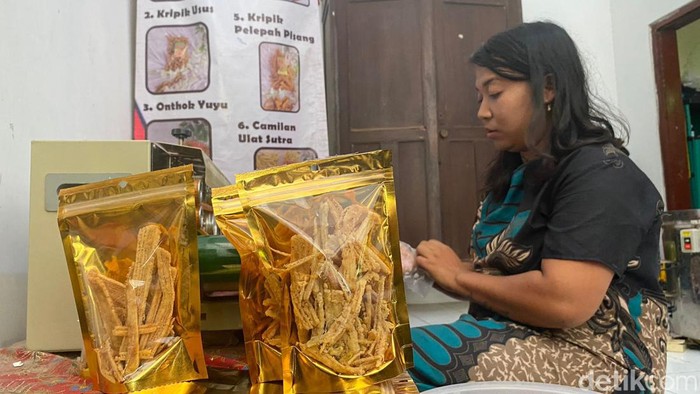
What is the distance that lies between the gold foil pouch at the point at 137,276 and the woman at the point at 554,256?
1.14ft

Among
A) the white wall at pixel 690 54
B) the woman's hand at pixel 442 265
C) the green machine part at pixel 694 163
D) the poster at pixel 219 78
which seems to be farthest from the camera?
the white wall at pixel 690 54

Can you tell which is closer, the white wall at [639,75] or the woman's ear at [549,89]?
the woman's ear at [549,89]

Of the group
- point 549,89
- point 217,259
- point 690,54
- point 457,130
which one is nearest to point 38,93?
point 217,259

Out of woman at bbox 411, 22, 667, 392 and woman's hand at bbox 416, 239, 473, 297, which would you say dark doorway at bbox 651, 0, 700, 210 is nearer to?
woman at bbox 411, 22, 667, 392

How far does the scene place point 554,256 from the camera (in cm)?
66

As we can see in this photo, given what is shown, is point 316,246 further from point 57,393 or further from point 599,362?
point 599,362

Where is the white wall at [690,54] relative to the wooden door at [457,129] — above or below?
above

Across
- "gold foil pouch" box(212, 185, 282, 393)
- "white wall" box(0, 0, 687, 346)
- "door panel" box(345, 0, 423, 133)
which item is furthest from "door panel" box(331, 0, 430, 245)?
"gold foil pouch" box(212, 185, 282, 393)

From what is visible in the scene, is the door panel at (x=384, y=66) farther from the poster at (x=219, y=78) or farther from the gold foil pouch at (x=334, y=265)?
the gold foil pouch at (x=334, y=265)

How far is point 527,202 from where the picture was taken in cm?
78

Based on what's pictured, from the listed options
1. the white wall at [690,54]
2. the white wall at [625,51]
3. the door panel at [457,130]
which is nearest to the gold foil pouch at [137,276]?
the door panel at [457,130]

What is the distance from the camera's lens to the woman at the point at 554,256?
644 mm

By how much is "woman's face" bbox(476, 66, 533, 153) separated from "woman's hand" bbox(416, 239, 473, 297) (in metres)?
0.26

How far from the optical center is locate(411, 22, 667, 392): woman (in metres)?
0.64
